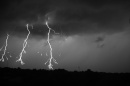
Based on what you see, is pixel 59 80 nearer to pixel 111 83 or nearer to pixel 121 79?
pixel 111 83

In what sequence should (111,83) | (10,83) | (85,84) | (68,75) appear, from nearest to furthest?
(10,83) → (85,84) → (111,83) → (68,75)

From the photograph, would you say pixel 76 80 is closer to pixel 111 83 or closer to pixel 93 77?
pixel 93 77

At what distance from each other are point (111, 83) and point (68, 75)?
5.23m

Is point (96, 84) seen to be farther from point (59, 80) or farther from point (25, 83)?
point (25, 83)

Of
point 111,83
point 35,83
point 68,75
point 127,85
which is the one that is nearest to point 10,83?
point 35,83

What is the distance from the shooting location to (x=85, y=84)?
53.5 feet

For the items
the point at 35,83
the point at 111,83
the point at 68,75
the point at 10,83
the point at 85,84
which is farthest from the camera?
the point at 68,75

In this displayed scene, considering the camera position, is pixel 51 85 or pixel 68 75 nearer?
pixel 51 85

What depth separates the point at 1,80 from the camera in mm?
14750

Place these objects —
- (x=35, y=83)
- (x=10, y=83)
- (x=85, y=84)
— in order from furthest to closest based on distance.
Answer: (x=85, y=84) < (x=35, y=83) < (x=10, y=83)

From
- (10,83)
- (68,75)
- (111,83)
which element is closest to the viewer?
(10,83)

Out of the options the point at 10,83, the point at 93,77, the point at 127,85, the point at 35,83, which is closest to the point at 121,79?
the point at 127,85

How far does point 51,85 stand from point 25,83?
8.59 ft

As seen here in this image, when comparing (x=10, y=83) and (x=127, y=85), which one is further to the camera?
(x=127, y=85)
